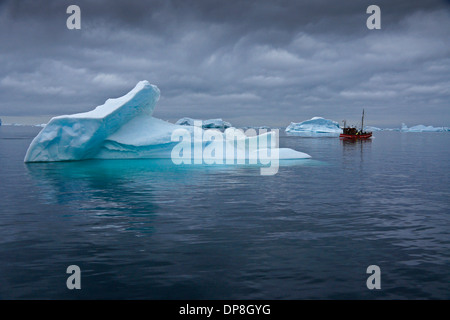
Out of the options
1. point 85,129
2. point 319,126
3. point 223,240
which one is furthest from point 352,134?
point 223,240

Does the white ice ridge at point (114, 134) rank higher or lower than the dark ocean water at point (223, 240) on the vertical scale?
higher

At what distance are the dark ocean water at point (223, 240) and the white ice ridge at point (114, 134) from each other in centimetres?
870

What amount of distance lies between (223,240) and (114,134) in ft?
69.1

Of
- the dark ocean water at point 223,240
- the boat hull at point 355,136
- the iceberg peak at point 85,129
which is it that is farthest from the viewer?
the boat hull at point 355,136

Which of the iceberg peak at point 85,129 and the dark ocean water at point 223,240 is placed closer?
the dark ocean water at point 223,240

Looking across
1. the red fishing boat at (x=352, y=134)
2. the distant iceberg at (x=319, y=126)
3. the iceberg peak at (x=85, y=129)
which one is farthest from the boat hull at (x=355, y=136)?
the iceberg peak at (x=85, y=129)

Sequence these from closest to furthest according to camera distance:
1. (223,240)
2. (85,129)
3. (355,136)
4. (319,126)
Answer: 1. (223,240)
2. (85,129)
3. (355,136)
4. (319,126)

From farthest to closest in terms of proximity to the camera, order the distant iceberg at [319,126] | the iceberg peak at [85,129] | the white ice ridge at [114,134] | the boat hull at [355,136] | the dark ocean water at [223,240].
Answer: the distant iceberg at [319,126] < the boat hull at [355,136] < the white ice ridge at [114,134] < the iceberg peak at [85,129] < the dark ocean water at [223,240]

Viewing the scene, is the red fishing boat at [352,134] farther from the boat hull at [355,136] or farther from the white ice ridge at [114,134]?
the white ice ridge at [114,134]

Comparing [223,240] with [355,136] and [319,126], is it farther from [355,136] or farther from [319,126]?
[319,126]

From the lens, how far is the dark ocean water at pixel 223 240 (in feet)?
18.9

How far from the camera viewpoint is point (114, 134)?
27.2 meters

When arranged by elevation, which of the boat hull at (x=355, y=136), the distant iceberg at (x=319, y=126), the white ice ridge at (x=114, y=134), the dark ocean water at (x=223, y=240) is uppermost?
the distant iceberg at (x=319, y=126)
